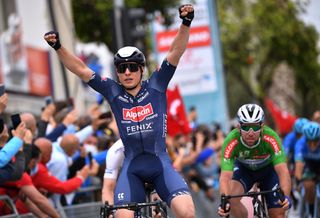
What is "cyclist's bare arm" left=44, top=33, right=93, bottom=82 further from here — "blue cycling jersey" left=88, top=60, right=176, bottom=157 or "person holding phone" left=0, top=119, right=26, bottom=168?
"person holding phone" left=0, top=119, right=26, bottom=168

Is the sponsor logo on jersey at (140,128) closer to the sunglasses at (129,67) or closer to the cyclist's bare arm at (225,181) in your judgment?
the sunglasses at (129,67)

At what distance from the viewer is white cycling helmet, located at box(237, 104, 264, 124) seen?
38.0 ft

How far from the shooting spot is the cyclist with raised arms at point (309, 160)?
14867mm

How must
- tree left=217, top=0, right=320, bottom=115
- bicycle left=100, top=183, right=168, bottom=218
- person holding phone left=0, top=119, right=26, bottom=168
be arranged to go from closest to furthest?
bicycle left=100, top=183, right=168, bottom=218
person holding phone left=0, top=119, right=26, bottom=168
tree left=217, top=0, right=320, bottom=115

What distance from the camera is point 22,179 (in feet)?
38.1

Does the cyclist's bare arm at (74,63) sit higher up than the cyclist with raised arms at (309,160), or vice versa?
the cyclist's bare arm at (74,63)

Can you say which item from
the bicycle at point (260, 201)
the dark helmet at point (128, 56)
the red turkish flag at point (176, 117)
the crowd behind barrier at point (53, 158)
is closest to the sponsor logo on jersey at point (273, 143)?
the bicycle at point (260, 201)

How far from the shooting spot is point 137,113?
10.4 metres

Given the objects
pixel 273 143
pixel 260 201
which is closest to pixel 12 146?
pixel 260 201

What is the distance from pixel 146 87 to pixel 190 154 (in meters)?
9.15

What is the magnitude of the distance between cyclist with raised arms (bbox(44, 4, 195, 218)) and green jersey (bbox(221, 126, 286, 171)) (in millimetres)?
1523

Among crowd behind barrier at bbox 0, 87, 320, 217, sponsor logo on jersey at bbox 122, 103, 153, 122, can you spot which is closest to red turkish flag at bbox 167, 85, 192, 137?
crowd behind barrier at bbox 0, 87, 320, 217

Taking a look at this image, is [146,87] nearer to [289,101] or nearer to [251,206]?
[251,206]

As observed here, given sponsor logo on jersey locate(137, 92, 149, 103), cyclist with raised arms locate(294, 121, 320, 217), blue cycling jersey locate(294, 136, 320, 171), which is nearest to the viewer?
sponsor logo on jersey locate(137, 92, 149, 103)
